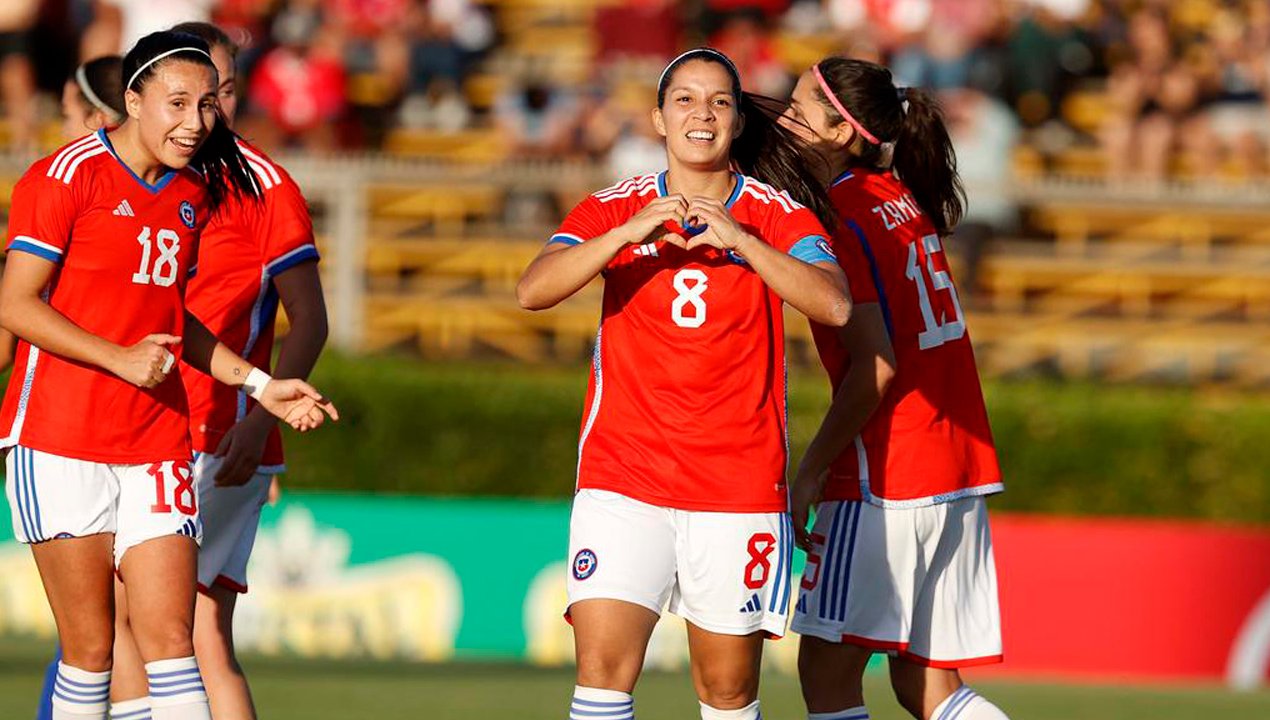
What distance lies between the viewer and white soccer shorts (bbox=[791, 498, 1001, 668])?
243 inches

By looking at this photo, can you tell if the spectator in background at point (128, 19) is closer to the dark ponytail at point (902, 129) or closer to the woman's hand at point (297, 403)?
the dark ponytail at point (902, 129)

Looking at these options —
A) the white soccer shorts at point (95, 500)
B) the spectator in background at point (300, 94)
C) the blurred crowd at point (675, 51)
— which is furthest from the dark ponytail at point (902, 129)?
the spectator in background at point (300, 94)

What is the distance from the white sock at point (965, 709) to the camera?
6.19m

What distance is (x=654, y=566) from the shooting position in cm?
566

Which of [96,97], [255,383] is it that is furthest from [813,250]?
[96,97]

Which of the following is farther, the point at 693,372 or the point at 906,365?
the point at 906,365

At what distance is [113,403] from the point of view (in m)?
5.82

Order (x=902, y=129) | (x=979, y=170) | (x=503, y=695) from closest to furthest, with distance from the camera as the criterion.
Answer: (x=902, y=129) < (x=503, y=695) < (x=979, y=170)

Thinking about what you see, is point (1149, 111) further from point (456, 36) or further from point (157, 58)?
point (157, 58)

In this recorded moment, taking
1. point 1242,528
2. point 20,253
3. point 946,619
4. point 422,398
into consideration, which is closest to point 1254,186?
point 1242,528

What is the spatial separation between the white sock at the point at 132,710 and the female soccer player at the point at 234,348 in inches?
6.7

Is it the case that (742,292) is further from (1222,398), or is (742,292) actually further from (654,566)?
(1222,398)

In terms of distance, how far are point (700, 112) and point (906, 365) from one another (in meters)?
1.12

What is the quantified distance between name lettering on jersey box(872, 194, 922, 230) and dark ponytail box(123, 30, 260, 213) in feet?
6.29
